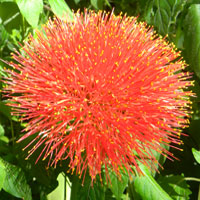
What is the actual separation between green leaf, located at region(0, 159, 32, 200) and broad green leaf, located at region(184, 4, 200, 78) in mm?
538

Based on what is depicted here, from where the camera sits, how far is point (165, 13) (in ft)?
3.01

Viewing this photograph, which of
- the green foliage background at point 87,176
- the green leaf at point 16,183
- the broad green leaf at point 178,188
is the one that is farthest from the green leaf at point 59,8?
the broad green leaf at point 178,188

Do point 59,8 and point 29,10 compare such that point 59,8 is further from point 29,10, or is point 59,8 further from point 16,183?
point 16,183

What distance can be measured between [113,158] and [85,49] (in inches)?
9.7

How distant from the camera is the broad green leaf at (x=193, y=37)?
854 mm

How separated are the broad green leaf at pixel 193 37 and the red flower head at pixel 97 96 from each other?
0.51 feet

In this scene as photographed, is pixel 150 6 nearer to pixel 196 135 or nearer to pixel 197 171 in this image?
pixel 196 135

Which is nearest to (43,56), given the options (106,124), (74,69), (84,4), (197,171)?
(74,69)

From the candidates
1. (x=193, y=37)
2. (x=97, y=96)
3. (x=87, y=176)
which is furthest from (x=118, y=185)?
(x=193, y=37)

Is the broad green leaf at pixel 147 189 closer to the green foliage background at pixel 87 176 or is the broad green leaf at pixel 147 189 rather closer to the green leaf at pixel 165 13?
the green foliage background at pixel 87 176

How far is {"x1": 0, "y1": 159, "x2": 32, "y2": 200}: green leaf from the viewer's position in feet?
2.53

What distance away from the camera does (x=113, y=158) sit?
0.66m

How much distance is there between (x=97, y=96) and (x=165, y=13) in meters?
0.39

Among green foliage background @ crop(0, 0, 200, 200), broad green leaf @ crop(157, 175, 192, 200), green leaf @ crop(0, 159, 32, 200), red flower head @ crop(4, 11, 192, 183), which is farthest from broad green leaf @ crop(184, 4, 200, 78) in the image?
green leaf @ crop(0, 159, 32, 200)
